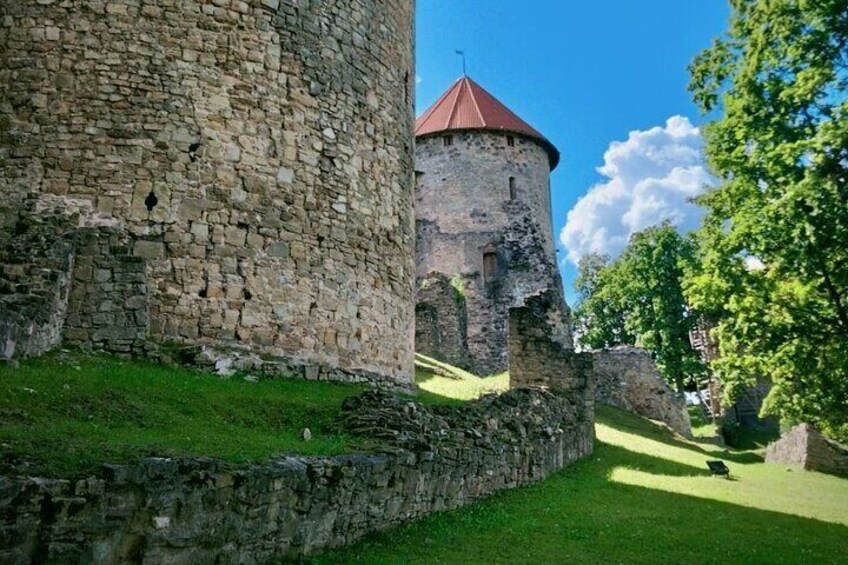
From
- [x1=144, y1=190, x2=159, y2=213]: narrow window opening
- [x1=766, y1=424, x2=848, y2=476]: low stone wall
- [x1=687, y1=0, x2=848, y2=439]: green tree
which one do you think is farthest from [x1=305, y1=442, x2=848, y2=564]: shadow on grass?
[x1=766, y1=424, x2=848, y2=476]: low stone wall

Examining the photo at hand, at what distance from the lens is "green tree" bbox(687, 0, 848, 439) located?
1057cm

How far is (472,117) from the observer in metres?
35.9

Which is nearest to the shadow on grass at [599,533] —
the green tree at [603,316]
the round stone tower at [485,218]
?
the round stone tower at [485,218]

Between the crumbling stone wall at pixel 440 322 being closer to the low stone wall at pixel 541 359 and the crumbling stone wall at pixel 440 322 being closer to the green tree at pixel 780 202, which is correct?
the low stone wall at pixel 541 359

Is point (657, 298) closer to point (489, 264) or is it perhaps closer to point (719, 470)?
point (489, 264)

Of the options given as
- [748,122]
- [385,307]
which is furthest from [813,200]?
[385,307]

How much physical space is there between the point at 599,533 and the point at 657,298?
33.9 m

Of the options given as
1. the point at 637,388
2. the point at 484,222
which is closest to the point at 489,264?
the point at 484,222

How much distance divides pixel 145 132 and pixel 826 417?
17.5 metres

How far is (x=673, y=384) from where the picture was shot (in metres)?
38.9

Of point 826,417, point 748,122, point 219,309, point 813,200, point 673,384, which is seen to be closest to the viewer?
point 813,200

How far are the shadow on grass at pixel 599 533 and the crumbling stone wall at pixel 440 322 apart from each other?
14188mm

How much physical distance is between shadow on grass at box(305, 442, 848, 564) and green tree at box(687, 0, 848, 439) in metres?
3.34

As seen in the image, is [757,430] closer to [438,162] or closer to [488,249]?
[488,249]
